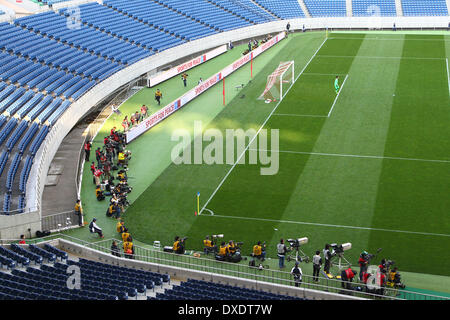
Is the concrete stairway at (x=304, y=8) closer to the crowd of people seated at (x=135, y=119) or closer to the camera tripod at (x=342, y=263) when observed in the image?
the crowd of people seated at (x=135, y=119)

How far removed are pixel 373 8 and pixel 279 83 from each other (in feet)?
98.3

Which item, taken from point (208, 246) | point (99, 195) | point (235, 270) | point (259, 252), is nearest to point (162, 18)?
point (99, 195)

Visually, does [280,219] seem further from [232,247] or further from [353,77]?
[353,77]

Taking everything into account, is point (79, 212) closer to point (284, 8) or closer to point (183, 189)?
point (183, 189)

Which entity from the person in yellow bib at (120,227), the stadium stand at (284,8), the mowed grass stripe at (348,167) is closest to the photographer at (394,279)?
the mowed grass stripe at (348,167)

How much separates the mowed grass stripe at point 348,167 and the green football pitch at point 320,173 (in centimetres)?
6

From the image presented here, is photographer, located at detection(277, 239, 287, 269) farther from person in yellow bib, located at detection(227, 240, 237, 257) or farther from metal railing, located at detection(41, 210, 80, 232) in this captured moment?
metal railing, located at detection(41, 210, 80, 232)

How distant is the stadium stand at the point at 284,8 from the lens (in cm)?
7250

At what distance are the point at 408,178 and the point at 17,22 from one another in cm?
3040

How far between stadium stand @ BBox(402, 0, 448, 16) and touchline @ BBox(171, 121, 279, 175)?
39.7 meters

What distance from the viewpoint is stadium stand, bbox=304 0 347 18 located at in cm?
7294

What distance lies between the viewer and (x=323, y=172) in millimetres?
32688

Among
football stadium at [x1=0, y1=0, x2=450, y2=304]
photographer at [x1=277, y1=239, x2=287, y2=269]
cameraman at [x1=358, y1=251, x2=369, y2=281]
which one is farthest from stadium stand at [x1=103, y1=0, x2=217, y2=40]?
cameraman at [x1=358, y1=251, x2=369, y2=281]
